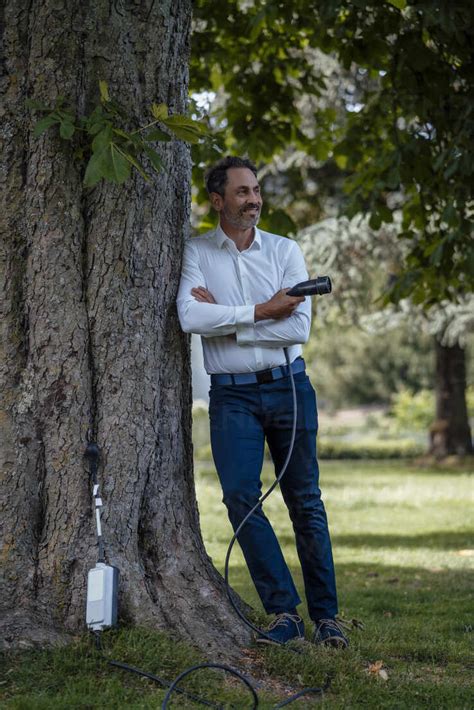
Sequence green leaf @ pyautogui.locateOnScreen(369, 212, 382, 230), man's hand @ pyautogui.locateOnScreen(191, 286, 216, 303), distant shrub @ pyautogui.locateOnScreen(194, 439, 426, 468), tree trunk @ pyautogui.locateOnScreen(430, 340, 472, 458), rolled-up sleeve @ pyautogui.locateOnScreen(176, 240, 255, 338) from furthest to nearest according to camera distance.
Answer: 1. distant shrub @ pyautogui.locateOnScreen(194, 439, 426, 468)
2. tree trunk @ pyautogui.locateOnScreen(430, 340, 472, 458)
3. green leaf @ pyautogui.locateOnScreen(369, 212, 382, 230)
4. man's hand @ pyautogui.locateOnScreen(191, 286, 216, 303)
5. rolled-up sleeve @ pyautogui.locateOnScreen(176, 240, 255, 338)

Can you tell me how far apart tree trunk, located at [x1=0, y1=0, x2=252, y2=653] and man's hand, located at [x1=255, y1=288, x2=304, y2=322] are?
0.44 m

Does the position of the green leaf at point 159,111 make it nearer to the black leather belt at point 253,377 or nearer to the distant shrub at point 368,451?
the black leather belt at point 253,377

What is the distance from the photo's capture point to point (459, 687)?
3.78 metres

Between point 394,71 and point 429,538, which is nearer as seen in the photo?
point 394,71

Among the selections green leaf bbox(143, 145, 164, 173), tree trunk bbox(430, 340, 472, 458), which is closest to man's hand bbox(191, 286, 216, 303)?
green leaf bbox(143, 145, 164, 173)

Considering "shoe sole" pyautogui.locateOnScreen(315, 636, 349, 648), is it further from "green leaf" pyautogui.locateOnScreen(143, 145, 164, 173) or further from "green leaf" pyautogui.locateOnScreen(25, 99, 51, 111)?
"green leaf" pyautogui.locateOnScreen(25, 99, 51, 111)

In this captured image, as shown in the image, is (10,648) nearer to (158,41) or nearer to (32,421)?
(32,421)

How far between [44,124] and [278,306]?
4.00 ft

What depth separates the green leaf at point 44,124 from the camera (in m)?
3.73

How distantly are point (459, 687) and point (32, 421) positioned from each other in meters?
2.03

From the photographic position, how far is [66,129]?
12.3ft

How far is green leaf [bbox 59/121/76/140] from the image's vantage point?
3.76 metres

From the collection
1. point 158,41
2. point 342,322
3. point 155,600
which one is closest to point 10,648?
point 155,600

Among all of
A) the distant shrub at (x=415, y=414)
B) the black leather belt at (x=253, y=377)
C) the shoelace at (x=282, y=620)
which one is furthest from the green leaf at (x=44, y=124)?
the distant shrub at (x=415, y=414)
